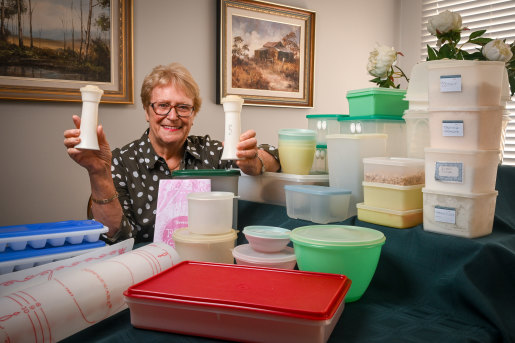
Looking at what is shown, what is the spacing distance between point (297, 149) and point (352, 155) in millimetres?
193

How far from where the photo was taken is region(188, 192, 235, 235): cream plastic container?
100 centimetres

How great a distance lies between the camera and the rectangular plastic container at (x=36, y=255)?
85 centimetres

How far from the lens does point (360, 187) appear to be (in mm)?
1218

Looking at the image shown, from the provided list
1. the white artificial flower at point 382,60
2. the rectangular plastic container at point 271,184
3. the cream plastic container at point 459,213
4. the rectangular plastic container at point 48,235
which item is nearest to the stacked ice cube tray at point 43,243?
the rectangular plastic container at point 48,235

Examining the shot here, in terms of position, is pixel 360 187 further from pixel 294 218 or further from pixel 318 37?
pixel 318 37

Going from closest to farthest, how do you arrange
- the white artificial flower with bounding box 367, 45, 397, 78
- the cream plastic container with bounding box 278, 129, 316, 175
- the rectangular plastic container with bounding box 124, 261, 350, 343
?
the rectangular plastic container with bounding box 124, 261, 350, 343 → the cream plastic container with bounding box 278, 129, 316, 175 → the white artificial flower with bounding box 367, 45, 397, 78

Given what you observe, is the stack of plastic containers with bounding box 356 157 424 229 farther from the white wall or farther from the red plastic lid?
the white wall

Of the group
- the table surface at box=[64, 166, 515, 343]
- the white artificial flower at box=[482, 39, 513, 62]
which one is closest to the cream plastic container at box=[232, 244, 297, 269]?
→ the table surface at box=[64, 166, 515, 343]

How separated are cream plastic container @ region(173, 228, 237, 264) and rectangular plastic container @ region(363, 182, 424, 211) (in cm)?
38

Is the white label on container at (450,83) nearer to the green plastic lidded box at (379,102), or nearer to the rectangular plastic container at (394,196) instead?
the rectangular plastic container at (394,196)

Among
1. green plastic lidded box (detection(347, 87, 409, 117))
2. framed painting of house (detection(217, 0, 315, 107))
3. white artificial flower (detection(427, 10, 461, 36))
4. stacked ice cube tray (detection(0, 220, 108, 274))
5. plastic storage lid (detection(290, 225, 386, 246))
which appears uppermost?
framed painting of house (detection(217, 0, 315, 107))

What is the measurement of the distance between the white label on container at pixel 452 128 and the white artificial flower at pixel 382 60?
1.76ft

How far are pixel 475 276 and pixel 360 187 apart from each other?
43 centimetres

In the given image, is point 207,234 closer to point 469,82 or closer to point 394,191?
point 394,191
